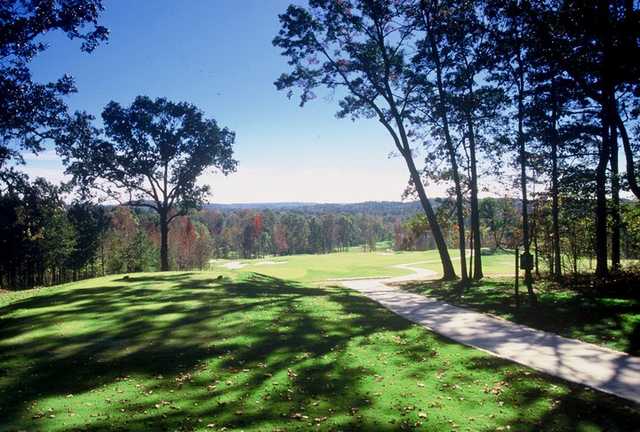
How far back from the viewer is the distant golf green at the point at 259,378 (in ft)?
19.9

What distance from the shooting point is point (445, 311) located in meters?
14.4

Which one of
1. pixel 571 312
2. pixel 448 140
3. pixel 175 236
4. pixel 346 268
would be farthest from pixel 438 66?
pixel 175 236

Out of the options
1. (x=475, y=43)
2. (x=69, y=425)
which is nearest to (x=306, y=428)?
(x=69, y=425)

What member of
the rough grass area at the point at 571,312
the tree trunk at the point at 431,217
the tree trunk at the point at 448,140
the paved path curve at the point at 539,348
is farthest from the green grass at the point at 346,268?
the paved path curve at the point at 539,348

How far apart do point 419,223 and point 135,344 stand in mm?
22399

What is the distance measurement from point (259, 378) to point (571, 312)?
966 cm

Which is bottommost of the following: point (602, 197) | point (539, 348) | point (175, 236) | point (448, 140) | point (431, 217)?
point (539, 348)

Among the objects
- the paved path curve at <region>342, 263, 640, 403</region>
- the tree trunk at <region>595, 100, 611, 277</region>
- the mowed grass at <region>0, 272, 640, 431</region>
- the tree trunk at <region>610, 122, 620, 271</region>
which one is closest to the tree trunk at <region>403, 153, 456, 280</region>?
the tree trunk at <region>595, 100, 611, 277</region>

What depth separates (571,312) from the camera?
12.4 metres

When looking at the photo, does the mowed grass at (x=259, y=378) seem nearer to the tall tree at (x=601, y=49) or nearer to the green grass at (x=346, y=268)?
the tall tree at (x=601, y=49)

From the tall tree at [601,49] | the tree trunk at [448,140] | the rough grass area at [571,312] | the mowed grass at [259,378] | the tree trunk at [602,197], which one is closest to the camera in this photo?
the mowed grass at [259,378]

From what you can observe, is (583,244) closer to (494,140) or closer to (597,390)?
(494,140)

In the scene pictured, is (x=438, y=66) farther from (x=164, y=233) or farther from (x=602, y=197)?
(x=164, y=233)

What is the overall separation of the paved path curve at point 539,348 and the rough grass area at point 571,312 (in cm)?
57
